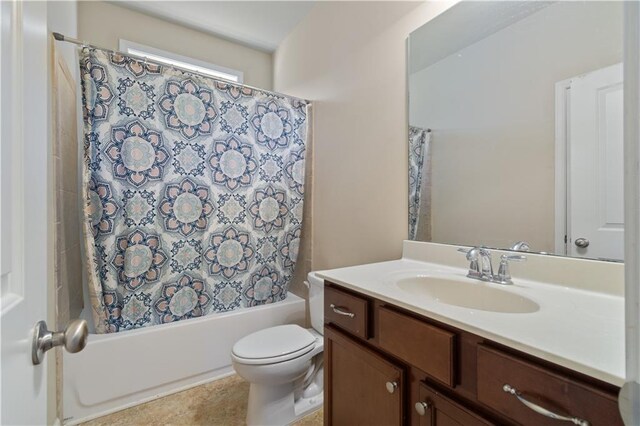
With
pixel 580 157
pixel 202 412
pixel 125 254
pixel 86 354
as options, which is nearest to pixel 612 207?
pixel 580 157

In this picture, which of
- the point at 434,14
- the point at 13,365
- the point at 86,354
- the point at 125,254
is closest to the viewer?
the point at 13,365

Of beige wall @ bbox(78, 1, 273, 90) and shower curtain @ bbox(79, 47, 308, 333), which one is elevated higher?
beige wall @ bbox(78, 1, 273, 90)

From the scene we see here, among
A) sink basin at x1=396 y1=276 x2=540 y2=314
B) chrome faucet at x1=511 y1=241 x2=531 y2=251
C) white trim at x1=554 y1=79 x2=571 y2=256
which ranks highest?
white trim at x1=554 y1=79 x2=571 y2=256

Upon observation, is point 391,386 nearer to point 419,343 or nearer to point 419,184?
point 419,343

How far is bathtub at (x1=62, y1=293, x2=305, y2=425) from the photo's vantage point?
145cm

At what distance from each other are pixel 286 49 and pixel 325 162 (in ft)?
4.09

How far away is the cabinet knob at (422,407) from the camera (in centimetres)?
73

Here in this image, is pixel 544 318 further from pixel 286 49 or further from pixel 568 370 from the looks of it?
pixel 286 49

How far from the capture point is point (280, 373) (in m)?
1.34

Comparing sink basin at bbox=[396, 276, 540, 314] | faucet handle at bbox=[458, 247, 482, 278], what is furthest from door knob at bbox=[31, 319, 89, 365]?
faucet handle at bbox=[458, 247, 482, 278]

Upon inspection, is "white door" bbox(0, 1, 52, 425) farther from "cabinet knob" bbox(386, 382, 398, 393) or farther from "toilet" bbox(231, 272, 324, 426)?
"toilet" bbox(231, 272, 324, 426)

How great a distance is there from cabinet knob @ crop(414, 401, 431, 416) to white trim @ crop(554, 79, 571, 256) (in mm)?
675

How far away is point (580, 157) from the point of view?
3.01ft

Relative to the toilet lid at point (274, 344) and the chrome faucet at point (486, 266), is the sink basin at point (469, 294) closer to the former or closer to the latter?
the chrome faucet at point (486, 266)
